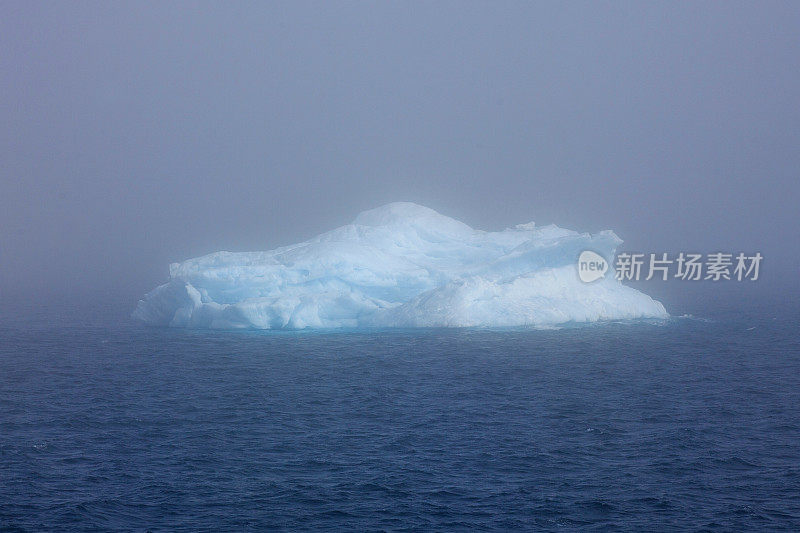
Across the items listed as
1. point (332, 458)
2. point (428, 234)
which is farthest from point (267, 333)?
point (332, 458)

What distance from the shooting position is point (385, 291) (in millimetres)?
36594

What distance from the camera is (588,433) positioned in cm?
1853

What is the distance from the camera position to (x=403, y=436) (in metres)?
18.5

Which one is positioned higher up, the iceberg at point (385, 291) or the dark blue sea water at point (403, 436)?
the iceberg at point (385, 291)

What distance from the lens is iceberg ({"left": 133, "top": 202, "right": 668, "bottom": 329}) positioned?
112 feet

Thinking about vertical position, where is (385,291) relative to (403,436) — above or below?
above

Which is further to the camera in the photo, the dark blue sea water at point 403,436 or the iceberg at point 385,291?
the iceberg at point 385,291

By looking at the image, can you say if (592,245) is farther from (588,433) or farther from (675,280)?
(675,280)

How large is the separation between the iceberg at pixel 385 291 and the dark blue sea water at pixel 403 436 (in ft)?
7.48

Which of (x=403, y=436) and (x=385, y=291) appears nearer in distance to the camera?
(x=403, y=436)

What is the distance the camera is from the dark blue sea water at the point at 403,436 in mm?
13695

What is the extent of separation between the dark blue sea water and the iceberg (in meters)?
2.28

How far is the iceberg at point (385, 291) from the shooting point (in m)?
34.0

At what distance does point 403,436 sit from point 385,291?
18298 mm
